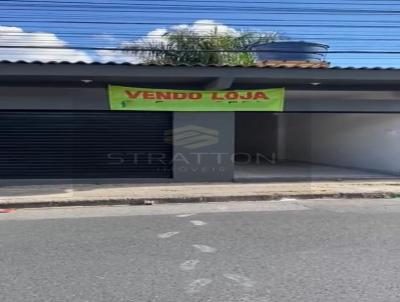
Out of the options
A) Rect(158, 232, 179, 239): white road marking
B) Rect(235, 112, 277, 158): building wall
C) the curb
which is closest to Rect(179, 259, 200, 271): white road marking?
Rect(158, 232, 179, 239): white road marking

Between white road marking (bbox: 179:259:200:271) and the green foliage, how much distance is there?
15032 millimetres

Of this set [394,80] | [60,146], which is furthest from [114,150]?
[394,80]

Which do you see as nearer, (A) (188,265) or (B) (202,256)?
(A) (188,265)

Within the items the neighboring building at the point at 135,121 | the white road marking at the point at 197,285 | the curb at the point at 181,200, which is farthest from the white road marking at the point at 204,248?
the neighboring building at the point at 135,121

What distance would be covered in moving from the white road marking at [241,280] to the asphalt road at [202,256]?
0.04ft

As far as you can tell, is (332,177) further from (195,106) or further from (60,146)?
(60,146)

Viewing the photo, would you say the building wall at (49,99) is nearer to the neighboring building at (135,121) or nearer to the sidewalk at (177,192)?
the neighboring building at (135,121)

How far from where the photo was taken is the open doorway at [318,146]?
1895cm

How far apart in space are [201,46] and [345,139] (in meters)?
6.85

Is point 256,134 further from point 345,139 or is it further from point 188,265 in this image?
point 188,265

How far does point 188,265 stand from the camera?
261 inches

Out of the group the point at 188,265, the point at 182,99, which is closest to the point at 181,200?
the point at 182,99

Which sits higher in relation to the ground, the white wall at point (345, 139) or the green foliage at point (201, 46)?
the green foliage at point (201, 46)

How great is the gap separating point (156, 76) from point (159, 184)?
3073 mm
